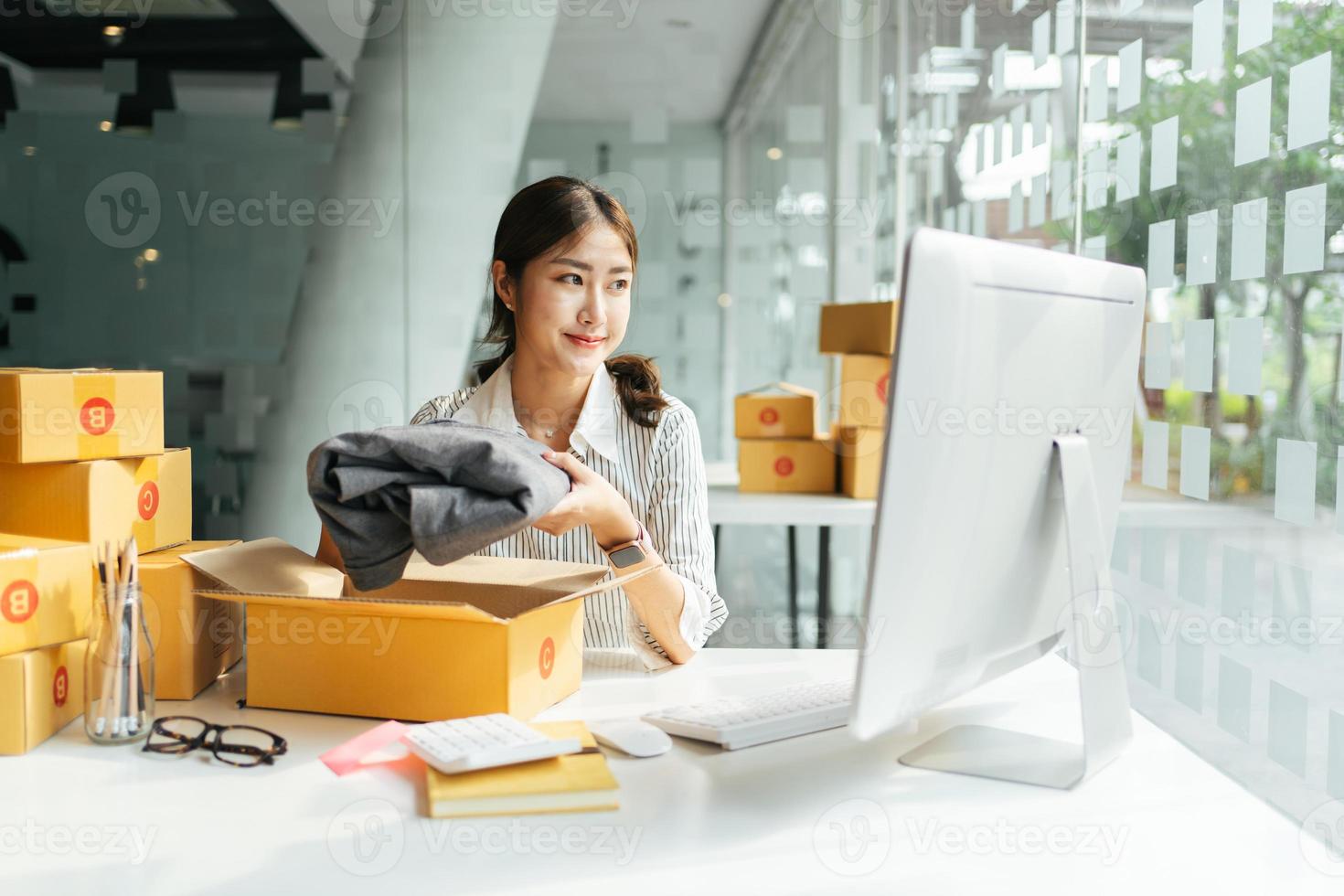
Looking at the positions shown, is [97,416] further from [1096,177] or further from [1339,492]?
[1096,177]

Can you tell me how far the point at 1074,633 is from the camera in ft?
3.62

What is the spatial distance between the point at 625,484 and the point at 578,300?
317 mm

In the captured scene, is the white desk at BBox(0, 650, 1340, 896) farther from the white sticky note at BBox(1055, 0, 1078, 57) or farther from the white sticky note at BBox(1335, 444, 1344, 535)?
the white sticky note at BBox(1055, 0, 1078, 57)

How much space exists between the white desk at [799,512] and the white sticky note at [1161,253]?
109 centimetres

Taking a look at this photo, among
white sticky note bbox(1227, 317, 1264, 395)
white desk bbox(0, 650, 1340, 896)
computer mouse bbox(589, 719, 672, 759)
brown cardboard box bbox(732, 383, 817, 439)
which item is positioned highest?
white sticky note bbox(1227, 317, 1264, 395)

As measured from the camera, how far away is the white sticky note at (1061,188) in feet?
7.88

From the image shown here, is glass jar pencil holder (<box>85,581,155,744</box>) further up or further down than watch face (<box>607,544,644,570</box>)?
further down

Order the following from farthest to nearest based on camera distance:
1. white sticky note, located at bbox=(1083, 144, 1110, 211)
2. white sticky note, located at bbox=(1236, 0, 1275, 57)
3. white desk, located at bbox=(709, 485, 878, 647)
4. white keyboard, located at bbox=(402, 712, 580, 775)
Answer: white desk, located at bbox=(709, 485, 878, 647), white sticky note, located at bbox=(1083, 144, 1110, 211), white sticky note, located at bbox=(1236, 0, 1275, 57), white keyboard, located at bbox=(402, 712, 580, 775)

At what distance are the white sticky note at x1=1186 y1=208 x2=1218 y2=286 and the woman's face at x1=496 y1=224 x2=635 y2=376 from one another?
0.96m

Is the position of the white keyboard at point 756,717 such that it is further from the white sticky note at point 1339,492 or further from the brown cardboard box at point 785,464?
the brown cardboard box at point 785,464

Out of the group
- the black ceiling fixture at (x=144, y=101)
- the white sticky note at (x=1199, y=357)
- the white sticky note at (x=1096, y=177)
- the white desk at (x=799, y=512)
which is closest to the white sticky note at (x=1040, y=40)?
the white sticky note at (x=1096, y=177)

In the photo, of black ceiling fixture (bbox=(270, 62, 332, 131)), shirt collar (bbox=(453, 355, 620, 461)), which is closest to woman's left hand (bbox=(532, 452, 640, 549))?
shirt collar (bbox=(453, 355, 620, 461))

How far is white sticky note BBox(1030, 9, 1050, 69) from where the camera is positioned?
8.36 feet

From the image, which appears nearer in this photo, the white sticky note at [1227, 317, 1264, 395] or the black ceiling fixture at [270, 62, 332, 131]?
the white sticky note at [1227, 317, 1264, 395]
